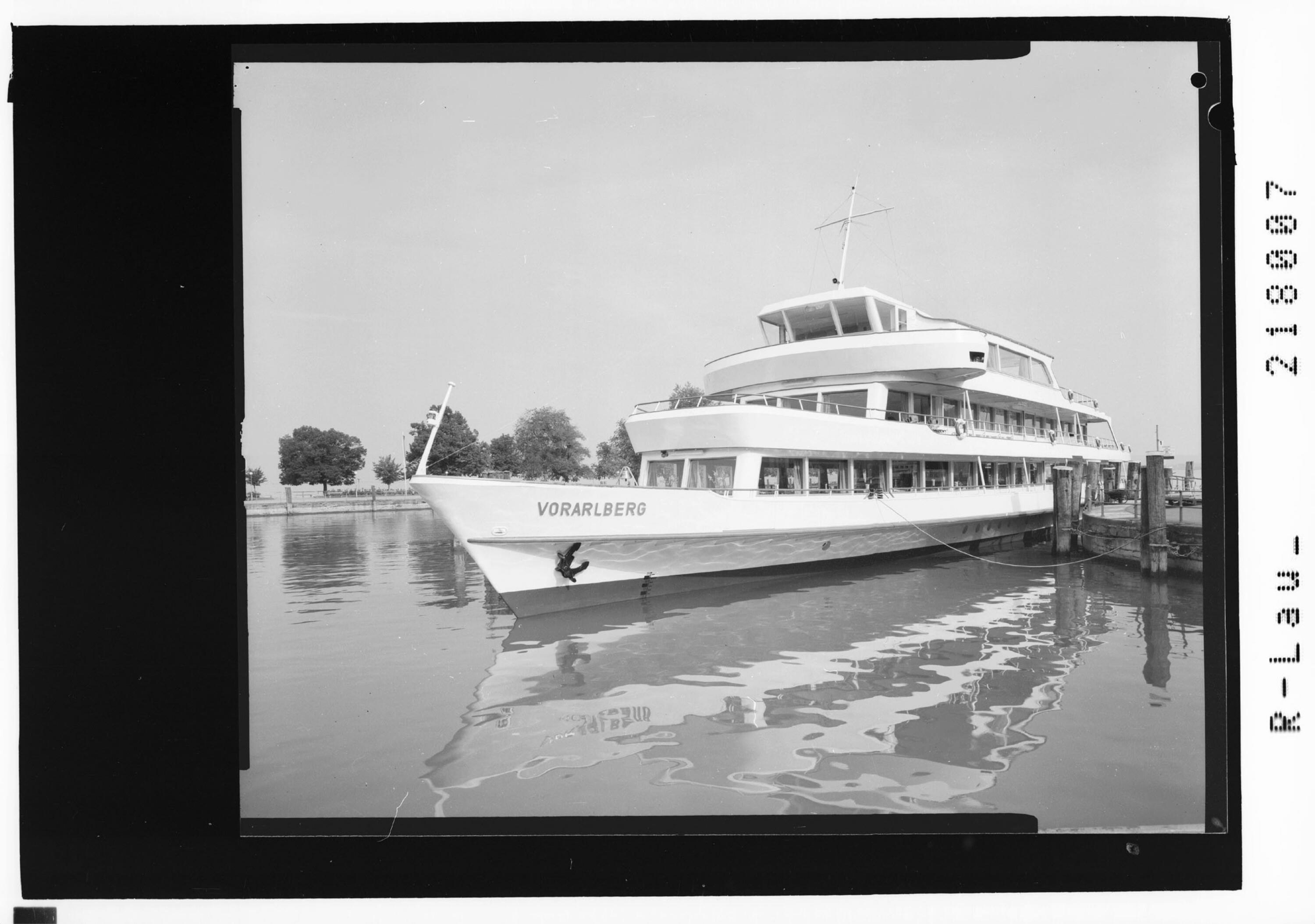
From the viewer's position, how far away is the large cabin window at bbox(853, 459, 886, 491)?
333 inches

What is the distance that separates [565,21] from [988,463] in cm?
996

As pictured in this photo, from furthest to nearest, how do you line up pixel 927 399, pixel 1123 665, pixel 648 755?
pixel 927 399, pixel 1123 665, pixel 648 755

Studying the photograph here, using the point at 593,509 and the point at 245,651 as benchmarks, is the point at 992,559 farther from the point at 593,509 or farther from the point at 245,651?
the point at 245,651

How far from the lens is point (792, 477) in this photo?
7.65 m

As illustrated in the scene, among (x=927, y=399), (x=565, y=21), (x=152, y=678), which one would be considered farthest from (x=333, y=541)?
(x=565, y=21)

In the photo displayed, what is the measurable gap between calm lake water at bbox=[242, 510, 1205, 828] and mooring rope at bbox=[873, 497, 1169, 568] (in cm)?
112

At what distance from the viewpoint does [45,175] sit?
102 inches

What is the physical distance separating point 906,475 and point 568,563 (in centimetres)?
501

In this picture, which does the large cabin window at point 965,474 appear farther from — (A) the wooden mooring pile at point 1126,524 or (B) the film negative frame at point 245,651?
(B) the film negative frame at point 245,651

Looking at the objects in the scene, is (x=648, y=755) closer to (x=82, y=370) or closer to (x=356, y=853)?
(x=356, y=853)

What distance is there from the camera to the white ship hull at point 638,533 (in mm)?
5996

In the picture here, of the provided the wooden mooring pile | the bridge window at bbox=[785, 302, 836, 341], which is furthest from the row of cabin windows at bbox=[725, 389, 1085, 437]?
the wooden mooring pile

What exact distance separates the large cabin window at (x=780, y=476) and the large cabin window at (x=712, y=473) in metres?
0.31

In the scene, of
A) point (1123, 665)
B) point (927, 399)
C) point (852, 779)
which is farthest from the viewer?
point (927, 399)
